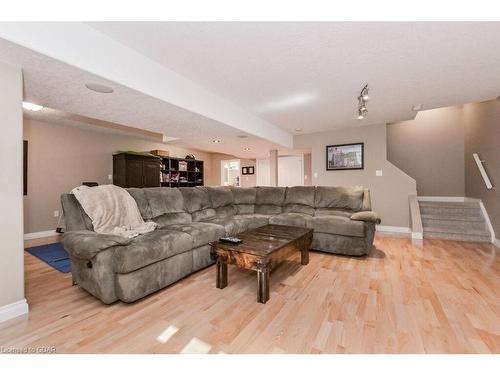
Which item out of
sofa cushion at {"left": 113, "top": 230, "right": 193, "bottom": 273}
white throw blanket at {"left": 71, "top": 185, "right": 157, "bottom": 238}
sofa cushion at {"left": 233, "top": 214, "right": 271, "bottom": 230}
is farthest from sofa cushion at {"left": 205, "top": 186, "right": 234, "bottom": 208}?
sofa cushion at {"left": 113, "top": 230, "right": 193, "bottom": 273}

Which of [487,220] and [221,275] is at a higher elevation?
[487,220]

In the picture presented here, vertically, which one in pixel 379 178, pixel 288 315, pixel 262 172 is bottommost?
pixel 288 315

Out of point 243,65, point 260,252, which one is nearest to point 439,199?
point 260,252

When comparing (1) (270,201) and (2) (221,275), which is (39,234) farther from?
(1) (270,201)

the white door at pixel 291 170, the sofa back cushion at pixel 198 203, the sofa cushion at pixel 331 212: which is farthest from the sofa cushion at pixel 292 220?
the white door at pixel 291 170

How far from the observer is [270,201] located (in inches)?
169

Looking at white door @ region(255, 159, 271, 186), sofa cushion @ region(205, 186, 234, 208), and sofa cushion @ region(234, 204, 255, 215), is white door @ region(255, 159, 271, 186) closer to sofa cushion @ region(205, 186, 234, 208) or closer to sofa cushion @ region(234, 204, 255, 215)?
sofa cushion @ region(234, 204, 255, 215)

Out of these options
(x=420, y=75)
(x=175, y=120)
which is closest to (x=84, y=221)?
(x=175, y=120)

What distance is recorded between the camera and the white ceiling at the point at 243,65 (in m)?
1.73

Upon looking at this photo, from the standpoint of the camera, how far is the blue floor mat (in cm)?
274

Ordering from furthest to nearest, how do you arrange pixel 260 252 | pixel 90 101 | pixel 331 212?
pixel 331 212 < pixel 90 101 < pixel 260 252

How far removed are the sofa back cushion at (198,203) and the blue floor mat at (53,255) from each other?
162 cm

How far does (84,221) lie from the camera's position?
226 centimetres

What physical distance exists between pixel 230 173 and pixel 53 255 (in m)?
5.73
